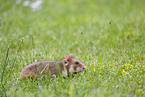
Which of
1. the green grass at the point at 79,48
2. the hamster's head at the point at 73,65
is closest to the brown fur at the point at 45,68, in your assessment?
the hamster's head at the point at 73,65

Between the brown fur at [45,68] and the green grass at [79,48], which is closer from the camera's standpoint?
the green grass at [79,48]

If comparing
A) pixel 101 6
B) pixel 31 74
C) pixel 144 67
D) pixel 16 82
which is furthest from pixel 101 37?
pixel 101 6

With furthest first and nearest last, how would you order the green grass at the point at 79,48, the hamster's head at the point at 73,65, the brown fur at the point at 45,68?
the hamster's head at the point at 73,65, the brown fur at the point at 45,68, the green grass at the point at 79,48

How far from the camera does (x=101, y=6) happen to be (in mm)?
11656

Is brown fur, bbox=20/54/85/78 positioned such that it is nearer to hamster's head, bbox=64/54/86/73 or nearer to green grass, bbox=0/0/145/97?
hamster's head, bbox=64/54/86/73

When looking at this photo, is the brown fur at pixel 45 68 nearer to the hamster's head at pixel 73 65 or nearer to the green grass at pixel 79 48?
the hamster's head at pixel 73 65

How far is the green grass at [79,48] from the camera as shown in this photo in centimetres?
361

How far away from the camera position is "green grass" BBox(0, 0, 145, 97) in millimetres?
3605

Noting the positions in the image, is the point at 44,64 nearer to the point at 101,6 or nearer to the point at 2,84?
the point at 2,84

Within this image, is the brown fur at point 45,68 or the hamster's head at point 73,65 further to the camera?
the hamster's head at point 73,65

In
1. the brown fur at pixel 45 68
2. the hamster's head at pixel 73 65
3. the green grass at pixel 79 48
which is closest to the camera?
the green grass at pixel 79 48

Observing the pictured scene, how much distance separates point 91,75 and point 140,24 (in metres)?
4.03

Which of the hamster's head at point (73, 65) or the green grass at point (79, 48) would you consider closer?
the green grass at point (79, 48)

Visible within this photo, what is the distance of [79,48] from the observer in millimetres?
6363
